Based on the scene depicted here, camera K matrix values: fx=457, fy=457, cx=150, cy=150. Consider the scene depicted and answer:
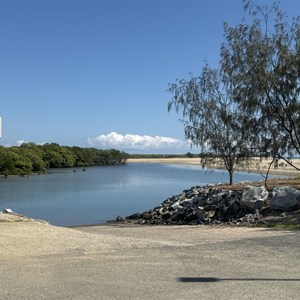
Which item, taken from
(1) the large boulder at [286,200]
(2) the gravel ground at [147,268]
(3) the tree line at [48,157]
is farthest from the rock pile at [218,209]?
(3) the tree line at [48,157]

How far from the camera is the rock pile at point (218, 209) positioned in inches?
746

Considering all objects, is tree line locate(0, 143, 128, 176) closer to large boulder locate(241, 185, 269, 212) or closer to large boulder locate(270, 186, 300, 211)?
large boulder locate(241, 185, 269, 212)

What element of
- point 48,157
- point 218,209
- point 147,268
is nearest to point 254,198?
point 218,209

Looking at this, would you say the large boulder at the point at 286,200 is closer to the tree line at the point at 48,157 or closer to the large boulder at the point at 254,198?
the large boulder at the point at 254,198

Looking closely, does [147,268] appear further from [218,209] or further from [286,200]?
[218,209]

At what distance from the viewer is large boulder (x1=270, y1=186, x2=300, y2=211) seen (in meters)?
18.1

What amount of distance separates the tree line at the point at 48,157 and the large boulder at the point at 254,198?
2862 inches

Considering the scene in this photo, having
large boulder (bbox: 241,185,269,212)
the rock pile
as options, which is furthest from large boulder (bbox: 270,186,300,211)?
large boulder (bbox: 241,185,269,212)

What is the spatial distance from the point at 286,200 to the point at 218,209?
3475 mm

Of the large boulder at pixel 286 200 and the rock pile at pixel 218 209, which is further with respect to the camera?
the rock pile at pixel 218 209

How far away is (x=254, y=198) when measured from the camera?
64.0 ft

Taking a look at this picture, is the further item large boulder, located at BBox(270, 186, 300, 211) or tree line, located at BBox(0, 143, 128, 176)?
tree line, located at BBox(0, 143, 128, 176)

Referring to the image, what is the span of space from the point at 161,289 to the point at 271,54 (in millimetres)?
15716

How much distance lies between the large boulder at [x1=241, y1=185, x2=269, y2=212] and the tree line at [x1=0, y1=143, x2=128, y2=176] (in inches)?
2862
